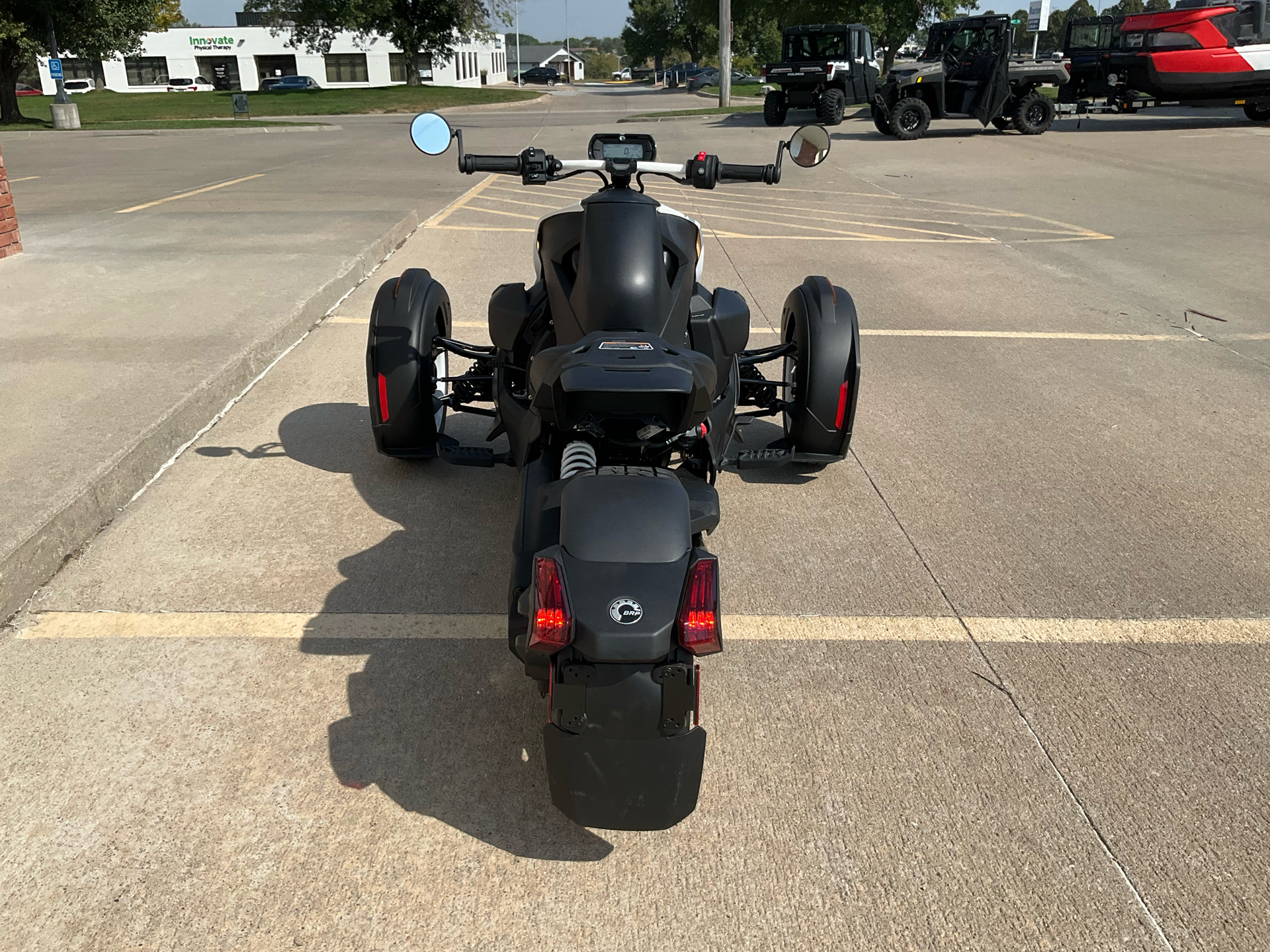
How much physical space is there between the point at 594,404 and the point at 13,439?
10.0 ft

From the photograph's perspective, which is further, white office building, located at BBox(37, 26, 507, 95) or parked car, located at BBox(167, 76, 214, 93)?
white office building, located at BBox(37, 26, 507, 95)

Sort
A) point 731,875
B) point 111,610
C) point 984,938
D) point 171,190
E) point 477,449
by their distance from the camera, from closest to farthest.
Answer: point 984,938 < point 731,875 < point 111,610 < point 477,449 < point 171,190

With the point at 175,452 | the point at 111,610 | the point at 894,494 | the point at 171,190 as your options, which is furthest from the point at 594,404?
the point at 171,190

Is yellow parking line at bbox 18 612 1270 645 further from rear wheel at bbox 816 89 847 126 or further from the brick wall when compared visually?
rear wheel at bbox 816 89 847 126

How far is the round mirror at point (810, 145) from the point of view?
3.83 meters

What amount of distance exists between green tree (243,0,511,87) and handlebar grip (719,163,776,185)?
183ft

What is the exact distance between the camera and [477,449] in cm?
420

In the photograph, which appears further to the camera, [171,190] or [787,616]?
[171,190]

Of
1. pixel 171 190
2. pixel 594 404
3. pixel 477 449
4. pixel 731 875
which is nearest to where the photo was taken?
pixel 731 875

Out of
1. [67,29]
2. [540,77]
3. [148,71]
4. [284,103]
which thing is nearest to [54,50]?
[67,29]

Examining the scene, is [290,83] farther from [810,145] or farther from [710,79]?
[810,145]

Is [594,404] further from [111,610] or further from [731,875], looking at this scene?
[111,610]

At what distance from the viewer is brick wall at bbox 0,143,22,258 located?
8.11m

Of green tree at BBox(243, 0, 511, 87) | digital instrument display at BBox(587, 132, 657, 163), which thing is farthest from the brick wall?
green tree at BBox(243, 0, 511, 87)
